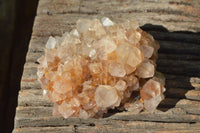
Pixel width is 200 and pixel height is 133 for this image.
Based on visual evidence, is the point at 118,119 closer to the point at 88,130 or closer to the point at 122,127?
the point at 122,127

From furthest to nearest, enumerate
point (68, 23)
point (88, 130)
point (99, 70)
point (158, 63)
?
point (68, 23) < point (158, 63) < point (88, 130) < point (99, 70)

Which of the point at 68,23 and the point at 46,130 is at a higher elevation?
the point at 68,23

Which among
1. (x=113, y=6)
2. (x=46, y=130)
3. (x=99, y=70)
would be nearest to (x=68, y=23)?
(x=113, y=6)

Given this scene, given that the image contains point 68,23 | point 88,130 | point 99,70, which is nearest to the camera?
point 99,70

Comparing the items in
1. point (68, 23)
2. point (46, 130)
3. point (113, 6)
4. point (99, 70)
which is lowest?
point (46, 130)

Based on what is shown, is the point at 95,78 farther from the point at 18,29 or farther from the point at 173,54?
the point at 18,29

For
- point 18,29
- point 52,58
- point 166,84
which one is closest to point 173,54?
point 166,84
